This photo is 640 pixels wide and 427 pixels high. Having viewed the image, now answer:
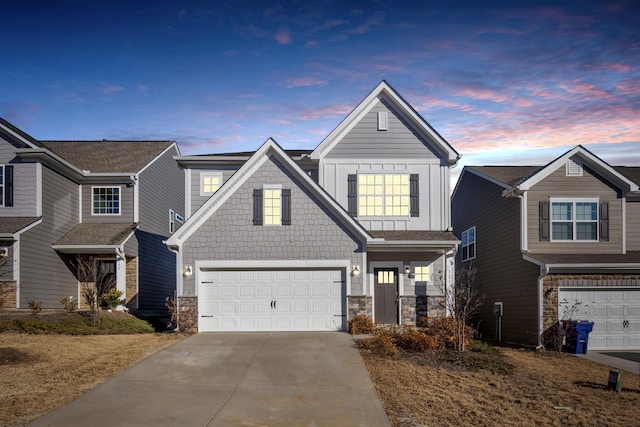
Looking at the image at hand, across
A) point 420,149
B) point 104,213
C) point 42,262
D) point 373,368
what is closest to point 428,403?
point 373,368

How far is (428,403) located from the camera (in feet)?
42.4

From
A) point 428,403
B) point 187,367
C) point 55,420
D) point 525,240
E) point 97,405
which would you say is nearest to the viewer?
point 55,420

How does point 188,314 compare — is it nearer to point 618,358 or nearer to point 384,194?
point 384,194

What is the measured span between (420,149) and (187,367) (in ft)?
39.4

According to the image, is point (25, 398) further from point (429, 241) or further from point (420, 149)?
point (420, 149)

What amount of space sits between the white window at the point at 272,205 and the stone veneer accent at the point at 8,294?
9.28 meters

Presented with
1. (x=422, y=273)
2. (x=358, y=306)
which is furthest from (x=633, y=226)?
(x=358, y=306)

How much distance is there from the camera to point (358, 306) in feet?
68.5

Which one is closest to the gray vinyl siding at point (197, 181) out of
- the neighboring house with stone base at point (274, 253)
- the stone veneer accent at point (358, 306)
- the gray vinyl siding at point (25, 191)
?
the neighboring house with stone base at point (274, 253)

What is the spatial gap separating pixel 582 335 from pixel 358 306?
274 inches

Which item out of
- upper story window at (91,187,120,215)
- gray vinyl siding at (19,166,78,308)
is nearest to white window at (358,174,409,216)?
upper story window at (91,187,120,215)

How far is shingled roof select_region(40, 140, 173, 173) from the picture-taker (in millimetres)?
28438

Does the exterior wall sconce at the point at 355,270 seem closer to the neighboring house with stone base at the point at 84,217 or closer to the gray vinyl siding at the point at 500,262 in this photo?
the gray vinyl siding at the point at 500,262

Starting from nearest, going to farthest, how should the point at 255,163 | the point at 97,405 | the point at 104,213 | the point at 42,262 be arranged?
1. the point at 97,405
2. the point at 255,163
3. the point at 42,262
4. the point at 104,213
